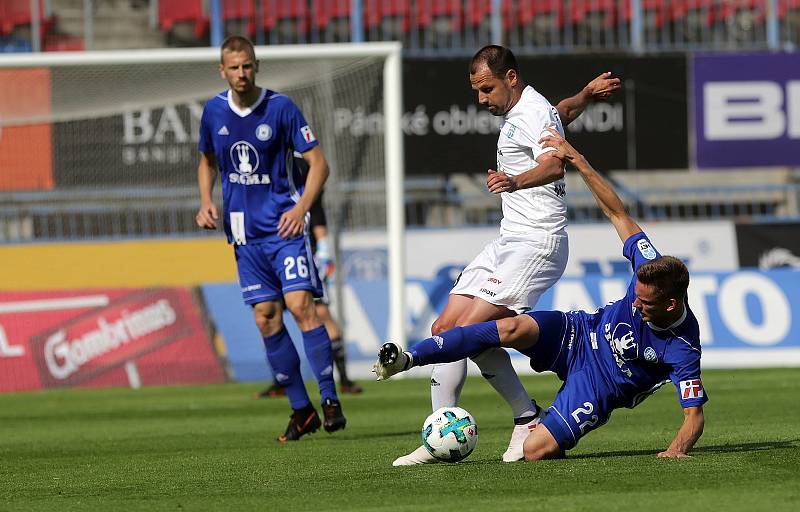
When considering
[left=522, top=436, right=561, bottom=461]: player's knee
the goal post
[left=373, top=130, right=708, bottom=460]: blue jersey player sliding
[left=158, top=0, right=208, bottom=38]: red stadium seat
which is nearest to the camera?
[left=373, top=130, right=708, bottom=460]: blue jersey player sliding

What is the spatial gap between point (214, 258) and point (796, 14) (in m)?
8.55

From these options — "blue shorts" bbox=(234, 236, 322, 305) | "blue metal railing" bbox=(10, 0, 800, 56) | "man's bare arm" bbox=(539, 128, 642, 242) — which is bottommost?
"blue shorts" bbox=(234, 236, 322, 305)

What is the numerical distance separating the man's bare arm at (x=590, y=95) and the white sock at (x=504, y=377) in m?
1.28

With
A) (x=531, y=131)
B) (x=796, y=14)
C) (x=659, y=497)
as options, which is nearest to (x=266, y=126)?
(x=531, y=131)

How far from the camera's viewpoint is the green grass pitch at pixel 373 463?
4.70 meters

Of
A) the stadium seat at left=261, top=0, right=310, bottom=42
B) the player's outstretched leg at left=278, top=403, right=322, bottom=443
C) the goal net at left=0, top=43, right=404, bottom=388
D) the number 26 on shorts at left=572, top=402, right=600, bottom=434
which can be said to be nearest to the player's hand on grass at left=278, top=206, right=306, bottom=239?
the player's outstretched leg at left=278, top=403, right=322, bottom=443

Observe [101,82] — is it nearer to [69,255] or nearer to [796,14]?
[69,255]

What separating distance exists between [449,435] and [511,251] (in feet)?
3.15

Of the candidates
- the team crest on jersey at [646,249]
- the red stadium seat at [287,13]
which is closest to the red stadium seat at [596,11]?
the red stadium seat at [287,13]

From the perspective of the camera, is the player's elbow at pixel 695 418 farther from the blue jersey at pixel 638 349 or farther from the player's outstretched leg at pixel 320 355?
the player's outstretched leg at pixel 320 355

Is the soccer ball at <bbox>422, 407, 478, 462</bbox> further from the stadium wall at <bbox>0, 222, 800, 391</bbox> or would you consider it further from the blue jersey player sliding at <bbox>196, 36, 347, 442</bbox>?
the stadium wall at <bbox>0, 222, 800, 391</bbox>

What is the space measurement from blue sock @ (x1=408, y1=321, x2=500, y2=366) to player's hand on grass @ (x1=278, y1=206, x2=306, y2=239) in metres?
1.95

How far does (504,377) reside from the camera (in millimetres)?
6230

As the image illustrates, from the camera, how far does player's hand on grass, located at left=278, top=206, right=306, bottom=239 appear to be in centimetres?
737
